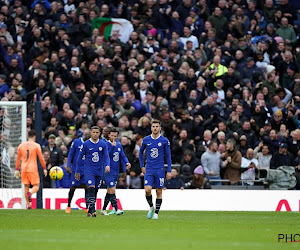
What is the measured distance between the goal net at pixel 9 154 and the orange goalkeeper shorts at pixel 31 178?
1.64m

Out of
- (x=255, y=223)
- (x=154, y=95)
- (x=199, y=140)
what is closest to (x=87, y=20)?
(x=154, y=95)

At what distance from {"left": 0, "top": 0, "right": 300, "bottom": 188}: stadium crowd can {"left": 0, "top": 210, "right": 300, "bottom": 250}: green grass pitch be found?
6.85 metres

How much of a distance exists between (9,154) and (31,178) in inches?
96.7

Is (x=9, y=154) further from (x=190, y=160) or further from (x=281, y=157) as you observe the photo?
(x=281, y=157)

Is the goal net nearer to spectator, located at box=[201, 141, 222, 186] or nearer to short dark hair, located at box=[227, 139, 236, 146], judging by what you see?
spectator, located at box=[201, 141, 222, 186]

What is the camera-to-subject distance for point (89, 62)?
1061 inches

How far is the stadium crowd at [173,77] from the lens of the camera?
24078mm

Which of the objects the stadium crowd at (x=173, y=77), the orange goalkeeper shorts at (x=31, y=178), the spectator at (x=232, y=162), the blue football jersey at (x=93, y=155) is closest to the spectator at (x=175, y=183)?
the stadium crowd at (x=173, y=77)

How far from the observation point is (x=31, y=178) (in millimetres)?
22281

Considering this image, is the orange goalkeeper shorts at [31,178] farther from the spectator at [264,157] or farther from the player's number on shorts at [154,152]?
the spectator at [264,157]

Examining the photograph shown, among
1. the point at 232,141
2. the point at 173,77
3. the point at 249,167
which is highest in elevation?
the point at 173,77

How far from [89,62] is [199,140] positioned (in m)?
4.81

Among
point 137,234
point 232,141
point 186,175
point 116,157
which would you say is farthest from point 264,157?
point 137,234

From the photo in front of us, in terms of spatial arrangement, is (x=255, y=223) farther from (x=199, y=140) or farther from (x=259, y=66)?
(x=259, y=66)
